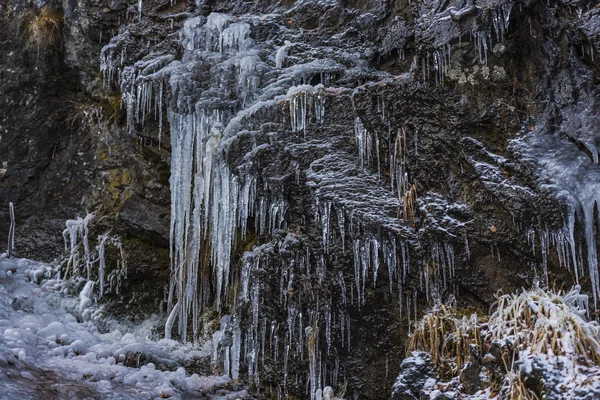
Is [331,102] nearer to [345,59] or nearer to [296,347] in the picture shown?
[345,59]

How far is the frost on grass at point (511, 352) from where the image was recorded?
137 inches

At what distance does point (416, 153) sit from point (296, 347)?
1928 mm

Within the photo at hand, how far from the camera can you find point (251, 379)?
17.3ft

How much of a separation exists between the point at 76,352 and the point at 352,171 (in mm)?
2857

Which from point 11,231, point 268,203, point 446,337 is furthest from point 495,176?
point 11,231

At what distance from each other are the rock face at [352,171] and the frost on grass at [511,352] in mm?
446

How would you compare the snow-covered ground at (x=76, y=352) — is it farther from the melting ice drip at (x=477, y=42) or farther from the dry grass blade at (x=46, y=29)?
the melting ice drip at (x=477, y=42)

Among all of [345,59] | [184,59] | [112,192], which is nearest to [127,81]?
[184,59]

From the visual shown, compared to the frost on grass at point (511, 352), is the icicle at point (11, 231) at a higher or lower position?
higher

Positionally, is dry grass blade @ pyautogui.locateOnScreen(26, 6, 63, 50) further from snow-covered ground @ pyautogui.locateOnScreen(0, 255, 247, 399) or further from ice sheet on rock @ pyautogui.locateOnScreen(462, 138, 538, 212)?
ice sheet on rock @ pyautogui.locateOnScreen(462, 138, 538, 212)

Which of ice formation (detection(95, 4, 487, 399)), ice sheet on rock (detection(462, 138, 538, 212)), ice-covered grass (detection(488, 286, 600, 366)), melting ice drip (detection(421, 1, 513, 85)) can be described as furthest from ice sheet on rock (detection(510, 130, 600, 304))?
melting ice drip (detection(421, 1, 513, 85))

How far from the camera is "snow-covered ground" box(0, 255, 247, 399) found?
176 inches

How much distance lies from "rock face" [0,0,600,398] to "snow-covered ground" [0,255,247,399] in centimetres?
33

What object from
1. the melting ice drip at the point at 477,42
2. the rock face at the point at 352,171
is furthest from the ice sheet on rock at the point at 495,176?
the melting ice drip at the point at 477,42
